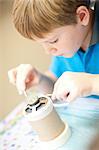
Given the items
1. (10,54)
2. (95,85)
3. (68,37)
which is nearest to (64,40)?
(68,37)

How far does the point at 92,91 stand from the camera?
60cm

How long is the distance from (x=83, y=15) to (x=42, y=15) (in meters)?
0.09

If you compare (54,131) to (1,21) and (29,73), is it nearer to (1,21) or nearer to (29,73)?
(29,73)

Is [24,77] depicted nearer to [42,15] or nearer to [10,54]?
[42,15]

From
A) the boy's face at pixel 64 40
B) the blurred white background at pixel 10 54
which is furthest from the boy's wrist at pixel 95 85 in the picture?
the blurred white background at pixel 10 54

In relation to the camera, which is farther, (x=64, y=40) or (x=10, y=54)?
(x=10, y=54)

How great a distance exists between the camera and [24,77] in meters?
0.71

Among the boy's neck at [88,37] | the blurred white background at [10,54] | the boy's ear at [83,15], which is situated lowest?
the blurred white background at [10,54]

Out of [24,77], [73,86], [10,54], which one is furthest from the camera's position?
[10,54]

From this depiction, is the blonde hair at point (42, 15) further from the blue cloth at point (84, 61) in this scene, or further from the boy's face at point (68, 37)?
the blue cloth at point (84, 61)

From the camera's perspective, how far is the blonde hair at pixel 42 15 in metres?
0.60

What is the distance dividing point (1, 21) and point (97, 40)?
0.66m

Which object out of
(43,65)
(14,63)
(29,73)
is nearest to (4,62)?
(14,63)

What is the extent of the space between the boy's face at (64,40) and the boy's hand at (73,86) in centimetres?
9
